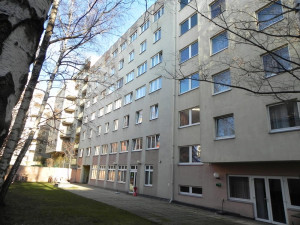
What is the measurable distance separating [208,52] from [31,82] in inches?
508

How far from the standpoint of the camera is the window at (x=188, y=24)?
777 inches

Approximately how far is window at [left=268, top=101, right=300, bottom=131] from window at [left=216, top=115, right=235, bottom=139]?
7.88 feet

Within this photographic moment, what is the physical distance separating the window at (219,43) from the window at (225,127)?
4879 mm

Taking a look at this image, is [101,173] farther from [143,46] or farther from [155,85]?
[143,46]

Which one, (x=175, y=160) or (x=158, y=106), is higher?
(x=158, y=106)

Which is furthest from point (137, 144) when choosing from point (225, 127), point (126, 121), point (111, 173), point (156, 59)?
point (225, 127)

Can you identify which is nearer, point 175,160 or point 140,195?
point 175,160

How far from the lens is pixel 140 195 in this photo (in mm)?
21672

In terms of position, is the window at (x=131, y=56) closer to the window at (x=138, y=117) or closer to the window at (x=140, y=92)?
the window at (x=140, y=92)

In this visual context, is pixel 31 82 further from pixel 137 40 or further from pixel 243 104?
pixel 137 40

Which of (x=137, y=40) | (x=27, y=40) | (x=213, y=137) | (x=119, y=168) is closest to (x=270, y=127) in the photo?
(x=213, y=137)

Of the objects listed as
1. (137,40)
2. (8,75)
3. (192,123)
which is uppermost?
(137,40)

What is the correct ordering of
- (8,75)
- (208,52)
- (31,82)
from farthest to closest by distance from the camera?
(208,52) < (31,82) < (8,75)

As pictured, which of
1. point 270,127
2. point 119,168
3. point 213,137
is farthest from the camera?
point 119,168
